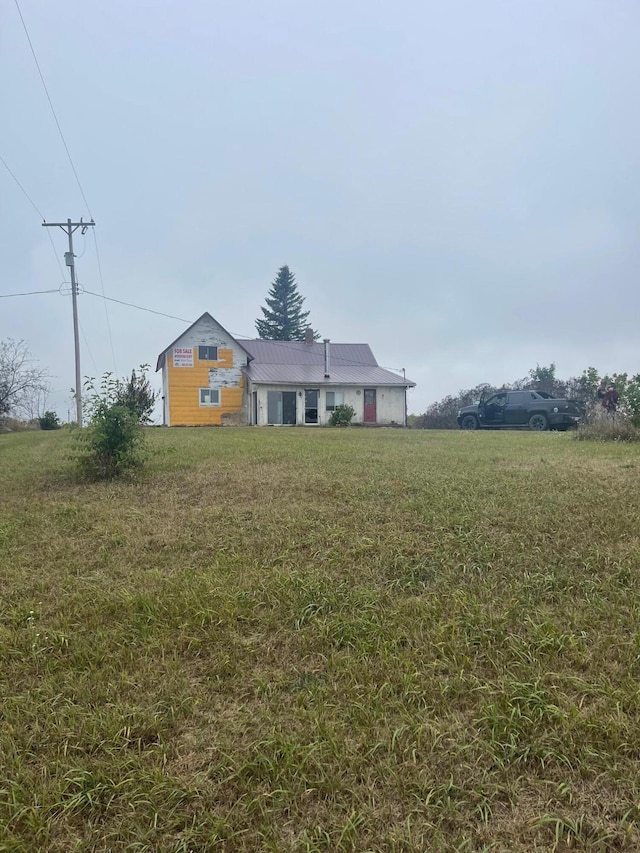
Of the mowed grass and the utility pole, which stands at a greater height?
the utility pole

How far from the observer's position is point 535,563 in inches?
140

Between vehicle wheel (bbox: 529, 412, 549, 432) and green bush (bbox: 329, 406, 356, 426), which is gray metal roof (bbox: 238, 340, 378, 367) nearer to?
green bush (bbox: 329, 406, 356, 426)

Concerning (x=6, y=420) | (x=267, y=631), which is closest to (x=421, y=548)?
(x=267, y=631)

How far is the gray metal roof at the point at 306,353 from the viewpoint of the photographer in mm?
27469

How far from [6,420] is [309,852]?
31.5 meters

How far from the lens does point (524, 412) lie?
18.2 m

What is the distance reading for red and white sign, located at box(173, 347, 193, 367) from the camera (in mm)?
25205

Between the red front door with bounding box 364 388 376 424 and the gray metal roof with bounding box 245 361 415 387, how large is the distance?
0.51m

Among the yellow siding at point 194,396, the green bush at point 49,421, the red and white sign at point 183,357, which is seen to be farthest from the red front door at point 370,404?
the green bush at point 49,421

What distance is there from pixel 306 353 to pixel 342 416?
5950 millimetres

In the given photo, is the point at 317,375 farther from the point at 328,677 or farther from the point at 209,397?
the point at 328,677

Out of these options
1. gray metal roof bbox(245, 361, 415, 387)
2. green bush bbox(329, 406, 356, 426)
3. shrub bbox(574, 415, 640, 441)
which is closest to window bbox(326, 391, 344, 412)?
gray metal roof bbox(245, 361, 415, 387)

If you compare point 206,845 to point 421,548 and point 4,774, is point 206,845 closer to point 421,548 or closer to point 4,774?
point 4,774

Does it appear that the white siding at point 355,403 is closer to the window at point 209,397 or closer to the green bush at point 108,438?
the window at point 209,397
